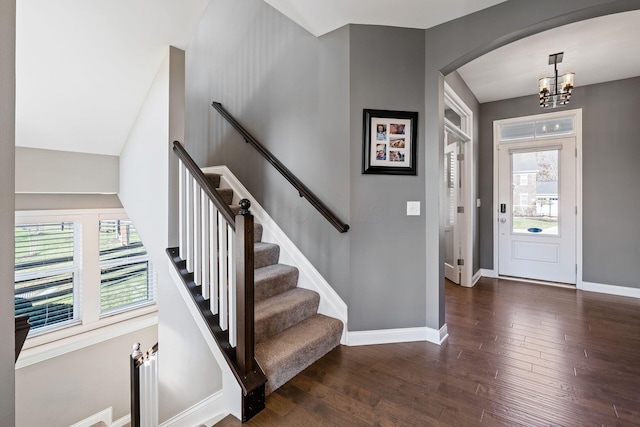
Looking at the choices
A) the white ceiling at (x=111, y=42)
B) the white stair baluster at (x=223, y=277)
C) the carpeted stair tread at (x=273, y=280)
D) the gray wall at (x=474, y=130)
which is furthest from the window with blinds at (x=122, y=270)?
the gray wall at (x=474, y=130)

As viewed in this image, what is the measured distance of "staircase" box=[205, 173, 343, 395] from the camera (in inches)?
74.0

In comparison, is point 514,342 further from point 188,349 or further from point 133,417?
point 133,417

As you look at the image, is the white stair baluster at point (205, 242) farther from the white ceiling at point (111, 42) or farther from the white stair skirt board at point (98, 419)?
the white stair skirt board at point (98, 419)

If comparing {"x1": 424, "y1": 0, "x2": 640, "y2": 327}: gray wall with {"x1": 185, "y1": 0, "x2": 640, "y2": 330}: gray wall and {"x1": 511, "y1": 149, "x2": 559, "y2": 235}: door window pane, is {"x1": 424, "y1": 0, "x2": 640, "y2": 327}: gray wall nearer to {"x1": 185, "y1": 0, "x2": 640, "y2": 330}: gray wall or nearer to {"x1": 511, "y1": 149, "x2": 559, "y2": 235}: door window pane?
{"x1": 185, "y1": 0, "x2": 640, "y2": 330}: gray wall

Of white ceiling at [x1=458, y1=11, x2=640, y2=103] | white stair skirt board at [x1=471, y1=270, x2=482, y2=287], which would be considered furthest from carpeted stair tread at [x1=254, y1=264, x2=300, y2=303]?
white ceiling at [x1=458, y1=11, x2=640, y2=103]

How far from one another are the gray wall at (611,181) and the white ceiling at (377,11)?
2.93 meters

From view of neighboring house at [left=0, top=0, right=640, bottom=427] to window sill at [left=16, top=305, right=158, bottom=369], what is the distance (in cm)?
2

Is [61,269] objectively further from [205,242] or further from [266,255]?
[205,242]

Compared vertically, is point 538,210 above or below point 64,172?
below

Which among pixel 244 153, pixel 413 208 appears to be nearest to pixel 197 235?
pixel 244 153

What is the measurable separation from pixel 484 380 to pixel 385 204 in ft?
4.52

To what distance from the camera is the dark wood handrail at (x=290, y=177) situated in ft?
7.84

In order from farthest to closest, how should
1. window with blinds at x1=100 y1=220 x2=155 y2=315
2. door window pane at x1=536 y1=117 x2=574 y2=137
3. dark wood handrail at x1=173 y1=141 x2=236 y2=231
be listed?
door window pane at x1=536 y1=117 x2=574 y2=137 → window with blinds at x1=100 y1=220 x2=155 y2=315 → dark wood handrail at x1=173 y1=141 x2=236 y2=231

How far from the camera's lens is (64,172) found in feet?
7.89
